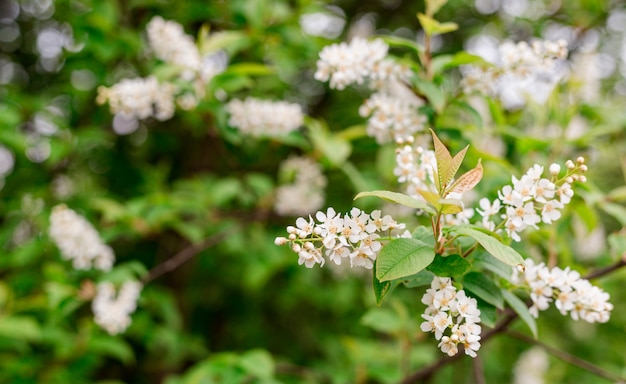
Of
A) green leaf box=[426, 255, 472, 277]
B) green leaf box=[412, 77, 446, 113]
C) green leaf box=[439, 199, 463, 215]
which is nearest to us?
green leaf box=[439, 199, 463, 215]

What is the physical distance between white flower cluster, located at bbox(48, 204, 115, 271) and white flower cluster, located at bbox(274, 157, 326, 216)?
76cm

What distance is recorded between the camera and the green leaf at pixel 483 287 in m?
1.17

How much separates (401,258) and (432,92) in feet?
2.39

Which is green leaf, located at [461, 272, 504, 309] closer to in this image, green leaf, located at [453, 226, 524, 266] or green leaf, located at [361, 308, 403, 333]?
green leaf, located at [453, 226, 524, 266]

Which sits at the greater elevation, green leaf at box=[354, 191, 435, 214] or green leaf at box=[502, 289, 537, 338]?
green leaf at box=[354, 191, 435, 214]

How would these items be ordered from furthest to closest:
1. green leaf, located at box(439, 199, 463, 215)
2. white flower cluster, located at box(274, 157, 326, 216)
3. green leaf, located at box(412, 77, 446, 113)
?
white flower cluster, located at box(274, 157, 326, 216) < green leaf, located at box(412, 77, 446, 113) < green leaf, located at box(439, 199, 463, 215)

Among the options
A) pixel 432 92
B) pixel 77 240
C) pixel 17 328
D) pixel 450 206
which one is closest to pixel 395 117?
pixel 432 92

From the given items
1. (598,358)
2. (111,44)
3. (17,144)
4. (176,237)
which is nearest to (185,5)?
(111,44)

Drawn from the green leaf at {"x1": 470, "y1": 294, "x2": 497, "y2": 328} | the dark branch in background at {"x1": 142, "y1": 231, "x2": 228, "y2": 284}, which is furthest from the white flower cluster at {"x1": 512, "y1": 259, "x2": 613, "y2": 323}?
the dark branch in background at {"x1": 142, "y1": 231, "x2": 228, "y2": 284}

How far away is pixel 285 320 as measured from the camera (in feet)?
12.7

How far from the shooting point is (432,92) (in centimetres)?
159

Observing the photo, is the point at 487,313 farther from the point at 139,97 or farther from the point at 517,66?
the point at 139,97

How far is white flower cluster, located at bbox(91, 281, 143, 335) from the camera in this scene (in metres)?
1.96

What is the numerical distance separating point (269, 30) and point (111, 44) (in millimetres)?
704
